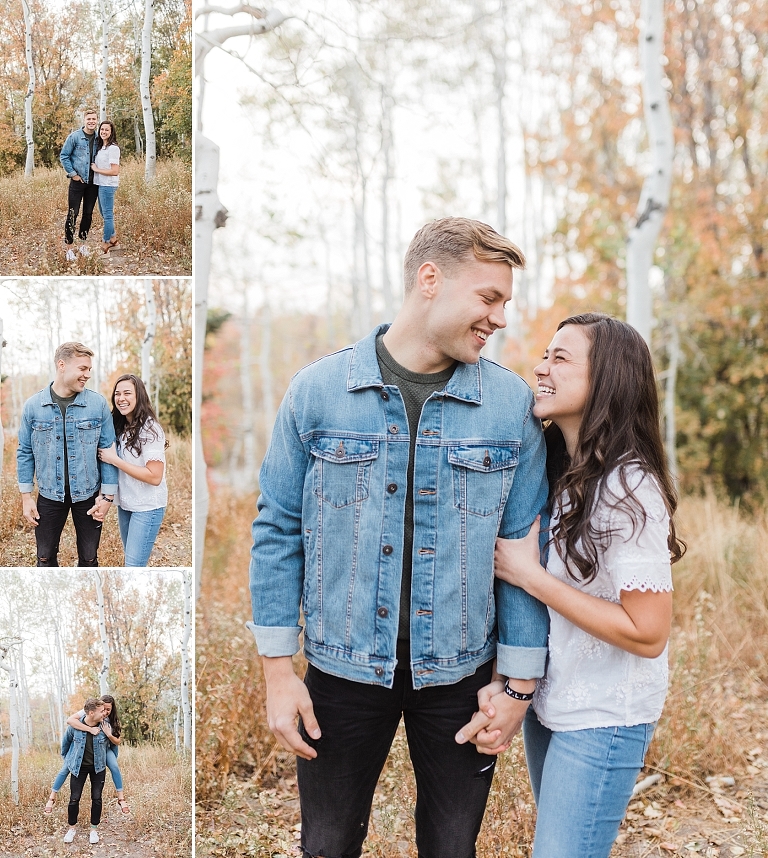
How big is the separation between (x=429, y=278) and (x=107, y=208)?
129 centimetres

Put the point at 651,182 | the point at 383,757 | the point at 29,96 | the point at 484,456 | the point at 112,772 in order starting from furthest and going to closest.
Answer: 1. the point at 651,182
2. the point at 112,772
3. the point at 29,96
4. the point at 383,757
5. the point at 484,456

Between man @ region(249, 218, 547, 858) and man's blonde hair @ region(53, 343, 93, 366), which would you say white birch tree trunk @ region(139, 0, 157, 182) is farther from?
man @ region(249, 218, 547, 858)

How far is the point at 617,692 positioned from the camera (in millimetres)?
1735

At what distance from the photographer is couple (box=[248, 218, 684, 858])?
172 centimetres

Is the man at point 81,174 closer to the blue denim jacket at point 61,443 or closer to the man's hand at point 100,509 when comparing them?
the blue denim jacket at point 61,443

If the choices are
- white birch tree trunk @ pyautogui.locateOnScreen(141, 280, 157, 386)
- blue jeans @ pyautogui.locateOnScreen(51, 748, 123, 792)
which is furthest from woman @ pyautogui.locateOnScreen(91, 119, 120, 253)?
blue jeans @ pyautogui.locateOnScreen(51, 748, 123, 792)

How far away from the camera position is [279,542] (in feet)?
6.16

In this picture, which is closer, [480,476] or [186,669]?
[480,476]

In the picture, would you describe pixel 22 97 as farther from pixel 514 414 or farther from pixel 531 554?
pixel 531 554

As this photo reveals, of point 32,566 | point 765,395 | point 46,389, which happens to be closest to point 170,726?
point 32,566

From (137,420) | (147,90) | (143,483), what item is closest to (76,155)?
(147,90)

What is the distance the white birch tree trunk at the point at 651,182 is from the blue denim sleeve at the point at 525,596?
316cm

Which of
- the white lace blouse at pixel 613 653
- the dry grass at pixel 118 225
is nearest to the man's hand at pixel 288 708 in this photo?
the white lace blouse at pixel 613 653

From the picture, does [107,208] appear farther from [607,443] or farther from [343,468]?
[607,443]
